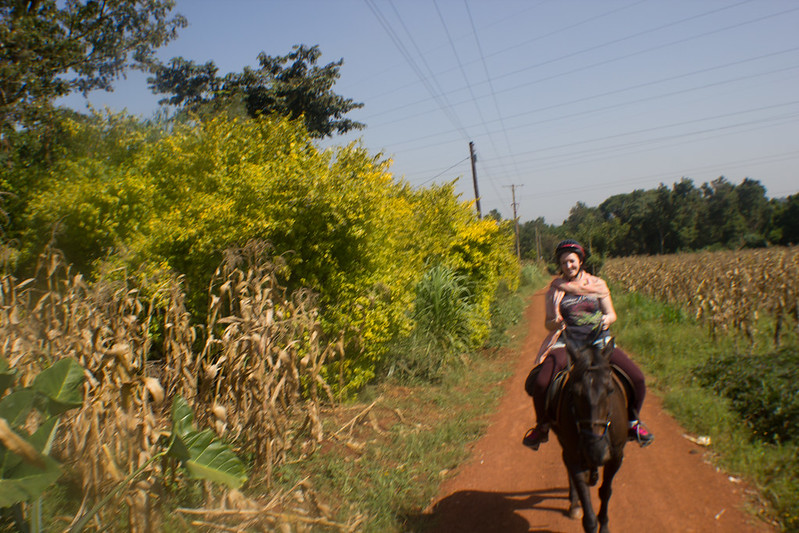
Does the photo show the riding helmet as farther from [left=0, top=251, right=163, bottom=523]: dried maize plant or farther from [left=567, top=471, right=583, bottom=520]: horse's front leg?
[left=0, top=251, right=163, bottom=523]: dried maize plant

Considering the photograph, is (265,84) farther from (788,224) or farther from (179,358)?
(788,224)

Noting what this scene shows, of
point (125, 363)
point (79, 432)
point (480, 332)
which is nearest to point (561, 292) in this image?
point (125, 363)

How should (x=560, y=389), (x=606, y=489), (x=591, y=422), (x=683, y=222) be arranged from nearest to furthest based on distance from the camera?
(x=591, y=422) < (x=606, y=489) < (x=560, y=389) < (x=683, y=222)

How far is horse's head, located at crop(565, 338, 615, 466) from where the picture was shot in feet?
14.3

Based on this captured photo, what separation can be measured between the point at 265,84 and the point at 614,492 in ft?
59.9

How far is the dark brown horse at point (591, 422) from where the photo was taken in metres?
4.38

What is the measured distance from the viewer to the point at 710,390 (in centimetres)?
845

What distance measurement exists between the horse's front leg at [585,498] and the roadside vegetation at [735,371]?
1926 mm

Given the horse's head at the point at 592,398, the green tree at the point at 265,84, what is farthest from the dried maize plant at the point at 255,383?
the green tree at the point at 265,84

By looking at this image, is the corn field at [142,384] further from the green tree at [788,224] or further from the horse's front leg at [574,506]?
the green tree at [788,224]

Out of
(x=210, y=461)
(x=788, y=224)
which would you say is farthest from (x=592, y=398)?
(x=788, y=224)

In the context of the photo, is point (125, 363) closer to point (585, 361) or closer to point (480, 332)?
point (585, 361)

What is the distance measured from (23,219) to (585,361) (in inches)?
414

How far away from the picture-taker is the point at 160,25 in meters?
18.1
